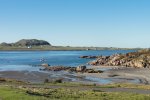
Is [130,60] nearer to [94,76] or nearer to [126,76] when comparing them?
[126,76]

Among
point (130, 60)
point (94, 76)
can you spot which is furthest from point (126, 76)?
point (130, 60)

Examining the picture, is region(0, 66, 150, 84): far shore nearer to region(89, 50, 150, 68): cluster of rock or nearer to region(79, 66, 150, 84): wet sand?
region(79, 66, 150, 84): wet sand

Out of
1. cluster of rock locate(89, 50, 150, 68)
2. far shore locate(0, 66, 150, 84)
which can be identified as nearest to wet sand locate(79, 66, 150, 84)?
far shore locate(0, 66, 150, 84)

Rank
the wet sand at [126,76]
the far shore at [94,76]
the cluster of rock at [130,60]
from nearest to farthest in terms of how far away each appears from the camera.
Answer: the wet sand at [126,76], the far shore at [94,76], the cluster of rock at [130,60]

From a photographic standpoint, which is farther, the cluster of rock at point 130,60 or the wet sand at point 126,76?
the cluster of rock at point 130,60

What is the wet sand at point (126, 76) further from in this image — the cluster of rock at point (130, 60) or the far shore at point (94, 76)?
the cluster of rock at point (130, 60)

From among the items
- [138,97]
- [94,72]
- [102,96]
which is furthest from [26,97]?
[94,72]

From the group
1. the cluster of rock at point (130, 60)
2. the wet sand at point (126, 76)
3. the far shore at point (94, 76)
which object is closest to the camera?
the wet sand at point (126, 76)

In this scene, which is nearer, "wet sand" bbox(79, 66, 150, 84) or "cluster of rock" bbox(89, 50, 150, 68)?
"wet sand" bbox(79, 66, 150, 84)

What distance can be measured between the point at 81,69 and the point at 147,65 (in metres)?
22.9

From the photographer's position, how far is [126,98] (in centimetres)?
3722

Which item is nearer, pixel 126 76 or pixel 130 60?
pixel 126 76

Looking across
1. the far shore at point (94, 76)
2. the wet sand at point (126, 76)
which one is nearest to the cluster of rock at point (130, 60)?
the wet sand at point (126, 76)

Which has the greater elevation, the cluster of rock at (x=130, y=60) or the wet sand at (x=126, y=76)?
the cluster of rock at (x=130, y=60)
